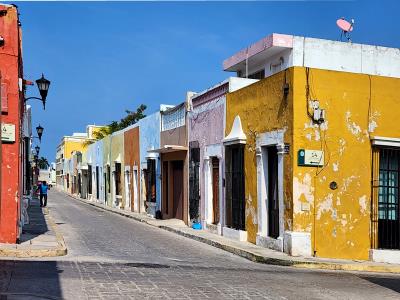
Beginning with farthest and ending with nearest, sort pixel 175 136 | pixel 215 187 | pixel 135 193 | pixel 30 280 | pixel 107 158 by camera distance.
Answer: pixel 107 158, pixel 135 193, pixel 175 136, pixel 215 187, pixel 30 280

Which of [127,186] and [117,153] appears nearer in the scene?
[127,186]

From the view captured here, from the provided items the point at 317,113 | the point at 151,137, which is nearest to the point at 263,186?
the point at 317,113

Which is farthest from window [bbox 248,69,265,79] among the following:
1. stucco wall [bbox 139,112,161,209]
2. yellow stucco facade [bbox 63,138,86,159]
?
yellow stucco facade [bbox 63,138,86,159]

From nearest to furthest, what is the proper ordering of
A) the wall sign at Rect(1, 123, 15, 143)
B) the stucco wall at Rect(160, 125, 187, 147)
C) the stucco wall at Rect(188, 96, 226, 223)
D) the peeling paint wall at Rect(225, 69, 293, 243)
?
the wall sign at Rect(1, 123, 15, 143)
the peeling paint wall at Rect(225, 69, 293, 243)
the stucco wall at Rect(188, 96, 226, 223)
the stucco wall at Rect(160, 125, 187, 147)

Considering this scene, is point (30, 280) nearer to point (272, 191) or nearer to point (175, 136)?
point (272, 191)

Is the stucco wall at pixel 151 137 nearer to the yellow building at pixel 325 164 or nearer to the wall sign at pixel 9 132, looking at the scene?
the yellow building at pixel 325 164

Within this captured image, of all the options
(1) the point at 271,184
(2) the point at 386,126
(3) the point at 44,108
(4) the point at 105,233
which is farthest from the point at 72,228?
(2) the point at 386,126

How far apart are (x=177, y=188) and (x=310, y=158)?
11020mm

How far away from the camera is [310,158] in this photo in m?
12.6

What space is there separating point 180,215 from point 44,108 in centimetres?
818

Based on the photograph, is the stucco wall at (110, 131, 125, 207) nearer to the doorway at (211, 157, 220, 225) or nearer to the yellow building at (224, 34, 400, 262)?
the doorway at (211, 157, 220, 225)

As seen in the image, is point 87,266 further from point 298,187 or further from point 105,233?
point 105,233

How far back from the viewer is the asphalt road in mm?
7492

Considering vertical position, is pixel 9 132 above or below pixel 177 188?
above
